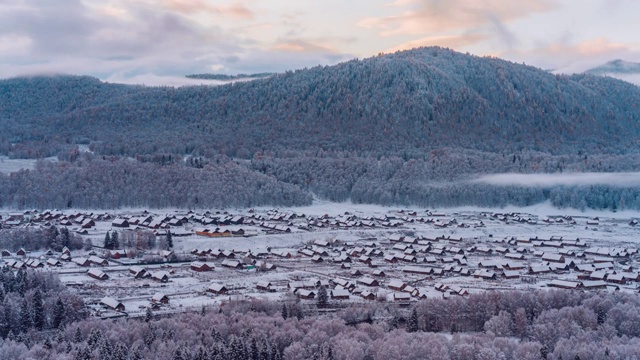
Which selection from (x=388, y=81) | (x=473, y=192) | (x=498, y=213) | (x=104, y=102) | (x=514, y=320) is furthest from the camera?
(x=104, y=102)

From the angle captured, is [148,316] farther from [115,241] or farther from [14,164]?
[14,164]

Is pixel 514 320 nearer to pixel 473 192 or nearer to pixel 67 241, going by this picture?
pixel 67 241

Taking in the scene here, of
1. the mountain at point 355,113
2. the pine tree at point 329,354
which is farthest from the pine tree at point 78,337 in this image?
the mountain at point 355,113

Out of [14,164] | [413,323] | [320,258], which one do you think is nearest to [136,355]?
[413,323]

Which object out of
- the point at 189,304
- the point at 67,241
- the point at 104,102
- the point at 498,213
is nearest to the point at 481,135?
the point at 498,213

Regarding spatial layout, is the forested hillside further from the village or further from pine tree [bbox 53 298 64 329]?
the village

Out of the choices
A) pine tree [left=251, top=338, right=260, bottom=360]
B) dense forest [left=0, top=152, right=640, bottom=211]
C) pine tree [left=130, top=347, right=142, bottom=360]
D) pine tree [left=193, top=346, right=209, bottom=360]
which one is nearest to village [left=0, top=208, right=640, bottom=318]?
dense forest [left=0, top=152, right=640, bottom=211]

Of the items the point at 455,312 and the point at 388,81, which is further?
the point at 388,81
